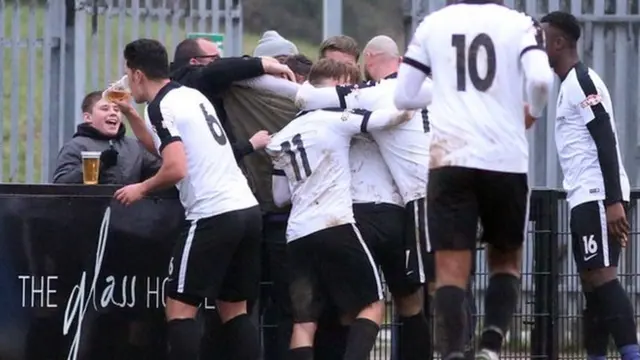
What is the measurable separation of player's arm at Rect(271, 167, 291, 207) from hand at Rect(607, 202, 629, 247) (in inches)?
74.4

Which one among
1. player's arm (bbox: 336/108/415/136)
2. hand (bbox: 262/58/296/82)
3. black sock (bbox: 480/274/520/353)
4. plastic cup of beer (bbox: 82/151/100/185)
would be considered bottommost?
black sock (bbox: 480/274/520/353)

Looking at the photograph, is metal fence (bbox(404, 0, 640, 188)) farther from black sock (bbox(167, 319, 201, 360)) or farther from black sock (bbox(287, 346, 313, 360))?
black sock (bbox(167, 319, 201, 360))

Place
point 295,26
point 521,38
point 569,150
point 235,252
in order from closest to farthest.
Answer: point 521,38 → point 235,252 → point 569,150 → point 295,26

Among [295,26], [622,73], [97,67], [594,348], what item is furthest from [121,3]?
[594,348]

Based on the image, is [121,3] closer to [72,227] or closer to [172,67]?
[172,67]

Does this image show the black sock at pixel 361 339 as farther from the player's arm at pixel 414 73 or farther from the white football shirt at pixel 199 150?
the player's arm at pixel 414 73

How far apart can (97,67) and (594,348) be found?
5270 millimetres

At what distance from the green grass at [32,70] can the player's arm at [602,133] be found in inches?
182

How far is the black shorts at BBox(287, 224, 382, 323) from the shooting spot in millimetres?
8805

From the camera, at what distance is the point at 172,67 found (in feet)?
32.5

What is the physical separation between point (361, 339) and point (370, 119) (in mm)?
1222

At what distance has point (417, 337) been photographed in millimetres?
9227

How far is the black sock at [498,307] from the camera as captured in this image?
7688 mm

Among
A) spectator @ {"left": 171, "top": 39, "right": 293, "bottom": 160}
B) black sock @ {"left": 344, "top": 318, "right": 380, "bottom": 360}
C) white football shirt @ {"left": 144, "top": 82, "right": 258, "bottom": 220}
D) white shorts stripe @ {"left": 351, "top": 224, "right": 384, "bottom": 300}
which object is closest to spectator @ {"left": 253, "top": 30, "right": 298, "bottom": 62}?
spectator @ {"left": 171, "top": 39, "right": 293, "bottom": 160}
